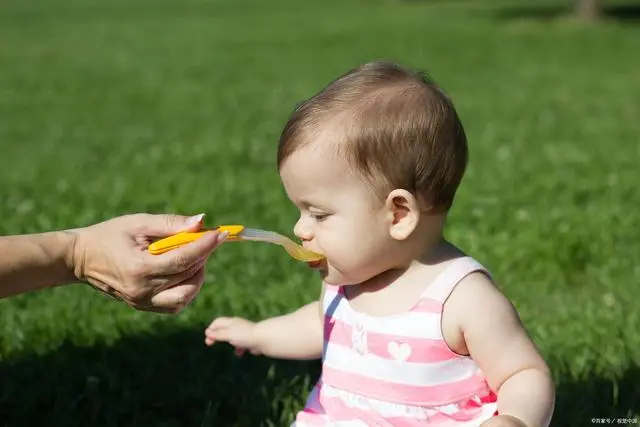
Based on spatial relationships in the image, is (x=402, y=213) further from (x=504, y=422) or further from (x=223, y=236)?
(x=504, y=422)

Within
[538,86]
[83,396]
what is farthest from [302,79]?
[83,396]

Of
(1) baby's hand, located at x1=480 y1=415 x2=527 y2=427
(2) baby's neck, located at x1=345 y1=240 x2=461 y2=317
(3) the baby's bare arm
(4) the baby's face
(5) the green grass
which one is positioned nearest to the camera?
(1) baby's hand, located at x1=480 y1=415 x2=527 y2=427

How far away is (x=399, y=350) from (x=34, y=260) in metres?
0.96

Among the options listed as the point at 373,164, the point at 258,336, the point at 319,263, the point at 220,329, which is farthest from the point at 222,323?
the point at 373,164

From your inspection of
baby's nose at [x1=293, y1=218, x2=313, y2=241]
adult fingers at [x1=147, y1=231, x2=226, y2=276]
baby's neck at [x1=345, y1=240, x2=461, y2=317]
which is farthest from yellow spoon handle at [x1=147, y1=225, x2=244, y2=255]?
baby's neck at [x1=345, y1=240, x2=461, y2=317]

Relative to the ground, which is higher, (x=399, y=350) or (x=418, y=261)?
(x=418, y=261)

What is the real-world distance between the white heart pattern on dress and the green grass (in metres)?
0.77

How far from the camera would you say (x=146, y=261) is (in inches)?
99.0

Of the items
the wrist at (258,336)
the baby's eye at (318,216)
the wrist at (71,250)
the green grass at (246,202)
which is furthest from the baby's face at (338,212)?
the green grass at (246,202)

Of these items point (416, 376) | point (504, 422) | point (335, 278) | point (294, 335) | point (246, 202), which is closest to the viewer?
point (504, 422)

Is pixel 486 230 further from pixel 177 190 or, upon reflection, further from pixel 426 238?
pixel 426 238

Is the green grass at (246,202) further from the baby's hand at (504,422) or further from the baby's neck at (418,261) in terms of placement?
the baby's hand at (504,422)

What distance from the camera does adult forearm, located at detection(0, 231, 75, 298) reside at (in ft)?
8.68

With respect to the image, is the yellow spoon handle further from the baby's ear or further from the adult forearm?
the baby's ear
